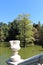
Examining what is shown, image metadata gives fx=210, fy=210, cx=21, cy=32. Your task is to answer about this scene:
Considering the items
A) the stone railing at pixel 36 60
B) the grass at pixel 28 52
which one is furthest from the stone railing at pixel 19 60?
the grass at pixel 28 52

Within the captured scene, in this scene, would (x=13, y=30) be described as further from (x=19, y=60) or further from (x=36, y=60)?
(x=36, y=60)

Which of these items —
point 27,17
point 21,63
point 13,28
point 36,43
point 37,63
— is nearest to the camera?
point 37,63

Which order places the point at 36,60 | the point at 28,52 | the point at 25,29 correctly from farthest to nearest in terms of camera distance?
the point at 25,29 < the point at 28,52 < the point at 36,60

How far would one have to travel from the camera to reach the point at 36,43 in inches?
1532

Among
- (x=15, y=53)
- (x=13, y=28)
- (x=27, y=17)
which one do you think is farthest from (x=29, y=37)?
(x=15, y=53)

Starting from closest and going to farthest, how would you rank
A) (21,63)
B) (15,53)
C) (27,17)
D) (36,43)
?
(21,63) → (15,53) → (27,17) → (36,43)

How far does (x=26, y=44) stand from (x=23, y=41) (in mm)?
771

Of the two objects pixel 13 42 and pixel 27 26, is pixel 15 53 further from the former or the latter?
pixel 27 26

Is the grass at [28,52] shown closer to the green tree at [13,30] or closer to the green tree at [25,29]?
the green tree at [25,29]

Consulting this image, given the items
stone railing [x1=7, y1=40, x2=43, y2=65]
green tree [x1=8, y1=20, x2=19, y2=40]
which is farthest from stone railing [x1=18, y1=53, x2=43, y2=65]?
green tree [x1=8, y1=20, x2=19, y2=40]

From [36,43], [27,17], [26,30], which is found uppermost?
[27,17]

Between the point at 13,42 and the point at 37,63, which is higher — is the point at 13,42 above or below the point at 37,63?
above

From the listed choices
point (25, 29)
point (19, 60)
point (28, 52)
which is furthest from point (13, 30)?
point (19, 60)

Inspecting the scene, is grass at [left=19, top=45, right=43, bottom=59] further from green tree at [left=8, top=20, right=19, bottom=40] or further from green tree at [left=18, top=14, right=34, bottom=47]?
green tree at [left=8, top=20, right=19, bottom=40]
